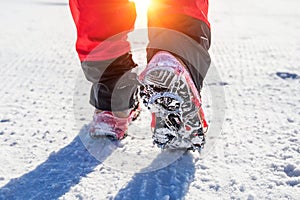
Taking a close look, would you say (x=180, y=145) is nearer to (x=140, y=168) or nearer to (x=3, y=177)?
(x=140, y=168)

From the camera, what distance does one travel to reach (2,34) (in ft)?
7.90

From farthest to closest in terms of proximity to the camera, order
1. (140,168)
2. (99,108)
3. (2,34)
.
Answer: (2,34)
(99,108)
(140,168)

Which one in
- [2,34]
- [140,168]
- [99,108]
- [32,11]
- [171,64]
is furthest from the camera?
[32,11]

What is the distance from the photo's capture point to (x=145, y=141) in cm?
115

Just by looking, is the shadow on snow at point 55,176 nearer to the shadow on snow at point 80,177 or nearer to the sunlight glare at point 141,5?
the shadow on snow at point 80,177

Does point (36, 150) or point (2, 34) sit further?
point (2, 34)

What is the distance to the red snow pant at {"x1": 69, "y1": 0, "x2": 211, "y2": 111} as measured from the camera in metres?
1.00

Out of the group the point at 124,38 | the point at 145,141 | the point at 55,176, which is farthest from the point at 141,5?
the point at 55,176

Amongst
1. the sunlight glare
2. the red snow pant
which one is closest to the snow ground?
the red snow pant

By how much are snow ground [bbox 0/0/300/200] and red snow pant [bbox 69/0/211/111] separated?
169 millimetres

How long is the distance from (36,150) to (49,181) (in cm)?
18

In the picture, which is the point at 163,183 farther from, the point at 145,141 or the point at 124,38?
the point at 124,38

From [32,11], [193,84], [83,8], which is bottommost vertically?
[32,11]

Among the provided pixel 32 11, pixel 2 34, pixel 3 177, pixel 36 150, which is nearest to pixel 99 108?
Answer: pixel 36 150
